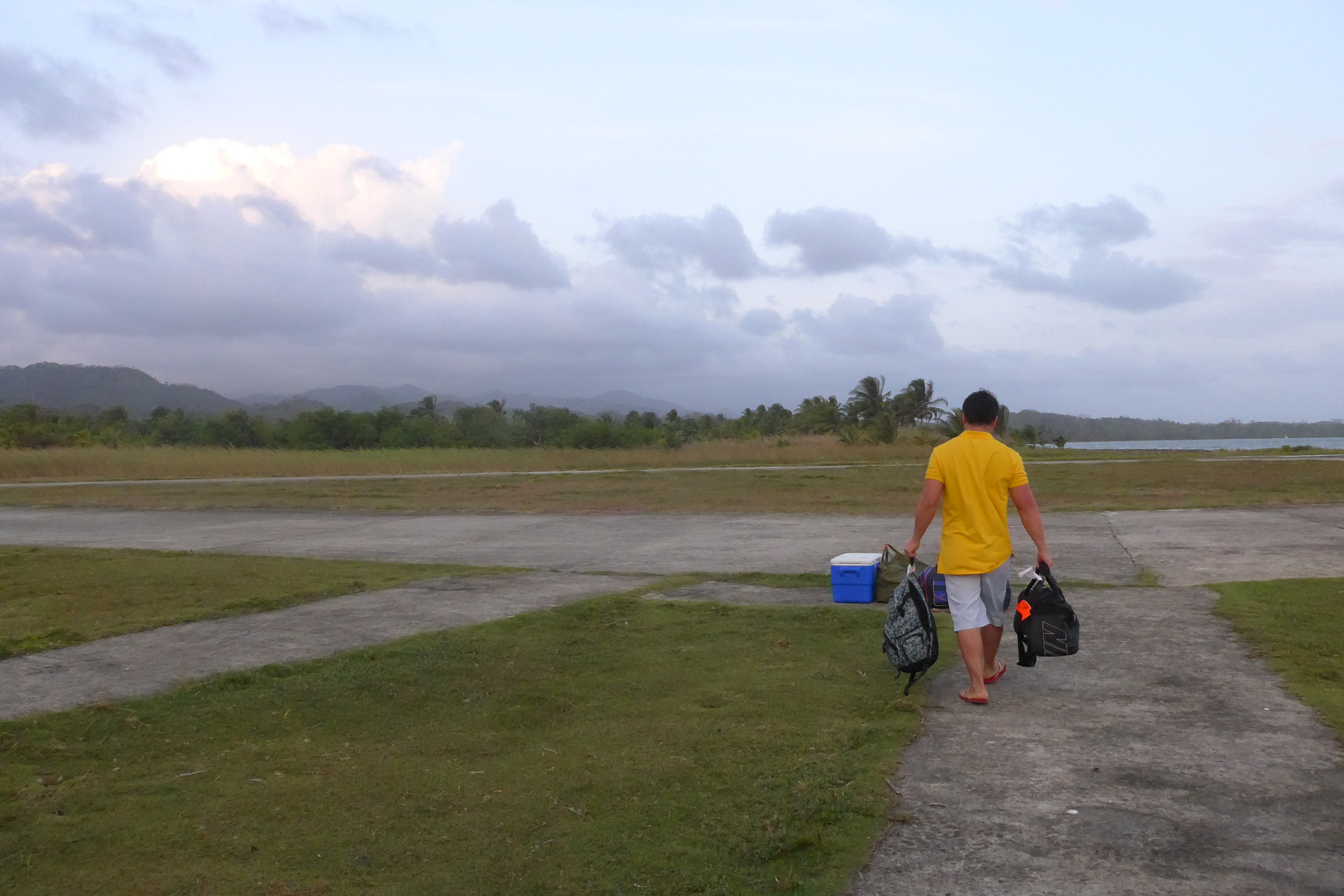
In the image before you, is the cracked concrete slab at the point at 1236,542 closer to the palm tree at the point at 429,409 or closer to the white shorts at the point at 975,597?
the white shorts at the point at 975,597

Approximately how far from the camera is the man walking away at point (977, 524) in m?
5.77

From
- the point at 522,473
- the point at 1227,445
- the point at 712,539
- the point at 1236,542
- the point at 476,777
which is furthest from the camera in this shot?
the point at 1227,445

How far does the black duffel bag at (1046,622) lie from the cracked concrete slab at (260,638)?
443 cm

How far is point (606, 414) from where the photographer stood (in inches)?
2699

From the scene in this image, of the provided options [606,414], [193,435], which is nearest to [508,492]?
[606,414]

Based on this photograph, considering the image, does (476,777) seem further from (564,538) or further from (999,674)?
(564,538)

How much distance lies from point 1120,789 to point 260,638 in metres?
6.30

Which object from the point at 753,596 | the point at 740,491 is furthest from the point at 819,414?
the point at 753,596

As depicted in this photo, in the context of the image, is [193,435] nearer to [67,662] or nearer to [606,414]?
[606,414]

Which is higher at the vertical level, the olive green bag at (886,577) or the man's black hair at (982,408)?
the man's black hair at (982,408)

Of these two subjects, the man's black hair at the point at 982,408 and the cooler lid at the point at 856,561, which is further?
the cooler lid at the point at 856,561

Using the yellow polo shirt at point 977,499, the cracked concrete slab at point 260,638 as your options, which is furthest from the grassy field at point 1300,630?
the cracked concrete slab at point 260,638

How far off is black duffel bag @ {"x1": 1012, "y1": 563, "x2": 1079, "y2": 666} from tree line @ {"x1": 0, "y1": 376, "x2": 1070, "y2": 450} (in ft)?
146

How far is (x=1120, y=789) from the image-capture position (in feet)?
14.1
